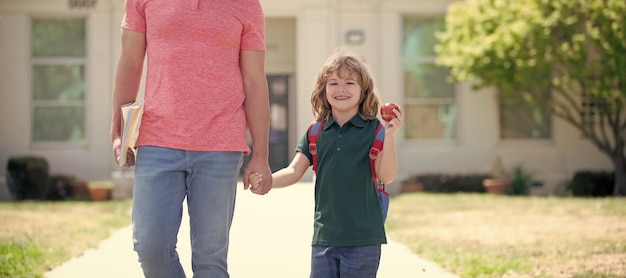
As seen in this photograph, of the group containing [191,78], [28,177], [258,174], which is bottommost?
[28,177]

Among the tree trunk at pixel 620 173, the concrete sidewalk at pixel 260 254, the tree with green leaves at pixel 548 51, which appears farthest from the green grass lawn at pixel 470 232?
the tree with green leaves at pixel 548 51

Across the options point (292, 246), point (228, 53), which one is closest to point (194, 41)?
point (228, 53)

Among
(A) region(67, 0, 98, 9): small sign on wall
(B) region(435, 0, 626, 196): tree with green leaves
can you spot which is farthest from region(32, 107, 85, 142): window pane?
(B) region(435, 0, 626, 196): tree with green leaves

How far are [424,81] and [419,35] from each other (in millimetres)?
867

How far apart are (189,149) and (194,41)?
1.50 ft

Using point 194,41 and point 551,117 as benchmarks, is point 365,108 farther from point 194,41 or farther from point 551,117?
point 551,117

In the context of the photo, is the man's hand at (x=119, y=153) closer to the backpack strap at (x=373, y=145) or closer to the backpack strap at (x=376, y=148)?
the backpack strap at (x=373, y=145)

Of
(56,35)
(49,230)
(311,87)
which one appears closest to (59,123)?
(56,35)

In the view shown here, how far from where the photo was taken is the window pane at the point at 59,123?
15.7m

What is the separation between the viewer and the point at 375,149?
12.5 feet

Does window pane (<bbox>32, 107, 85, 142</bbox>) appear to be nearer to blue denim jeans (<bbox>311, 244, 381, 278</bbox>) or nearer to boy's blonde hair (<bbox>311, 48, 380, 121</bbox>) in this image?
boy's blonde hair (<bbox>311, 48, 380, 121</bbox>)

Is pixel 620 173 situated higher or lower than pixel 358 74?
lower

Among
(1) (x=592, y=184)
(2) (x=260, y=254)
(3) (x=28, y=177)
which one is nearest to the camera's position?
(2) (x=260, y=254)

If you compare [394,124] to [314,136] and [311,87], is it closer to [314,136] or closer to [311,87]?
[314,136]
